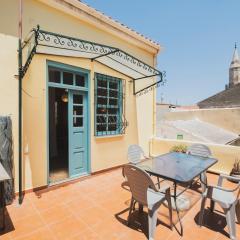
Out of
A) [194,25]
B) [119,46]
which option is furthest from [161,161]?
[194,25]

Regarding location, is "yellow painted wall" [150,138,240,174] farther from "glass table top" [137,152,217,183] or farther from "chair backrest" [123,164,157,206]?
"chair backrest" [123,164,157,206]

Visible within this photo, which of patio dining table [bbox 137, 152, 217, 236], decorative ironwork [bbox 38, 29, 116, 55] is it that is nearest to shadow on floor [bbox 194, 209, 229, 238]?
patio dining table [bbox 137, 152, 217, 236]

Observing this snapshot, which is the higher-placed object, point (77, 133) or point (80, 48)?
point (80, 48)

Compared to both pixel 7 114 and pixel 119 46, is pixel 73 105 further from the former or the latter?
pixel 119 46

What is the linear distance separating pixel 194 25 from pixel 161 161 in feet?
22.7

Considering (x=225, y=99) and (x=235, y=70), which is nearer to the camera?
(x=225, y=99)

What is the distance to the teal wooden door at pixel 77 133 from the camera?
4812 mm

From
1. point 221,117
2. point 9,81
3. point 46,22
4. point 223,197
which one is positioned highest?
point 46,22

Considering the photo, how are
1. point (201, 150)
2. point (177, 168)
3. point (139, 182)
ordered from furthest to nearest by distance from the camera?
point (201, 150) → point (177, 168) → point (139, 182)

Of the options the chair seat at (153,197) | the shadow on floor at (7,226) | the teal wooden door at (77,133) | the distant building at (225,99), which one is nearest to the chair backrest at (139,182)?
the chair seat at (153,197)

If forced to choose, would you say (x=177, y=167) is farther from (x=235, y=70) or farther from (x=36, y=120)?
(x=235, y=70)

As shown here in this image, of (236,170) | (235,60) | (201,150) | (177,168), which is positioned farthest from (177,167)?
(235,60)

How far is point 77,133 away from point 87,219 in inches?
93.1

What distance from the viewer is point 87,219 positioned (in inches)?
121
